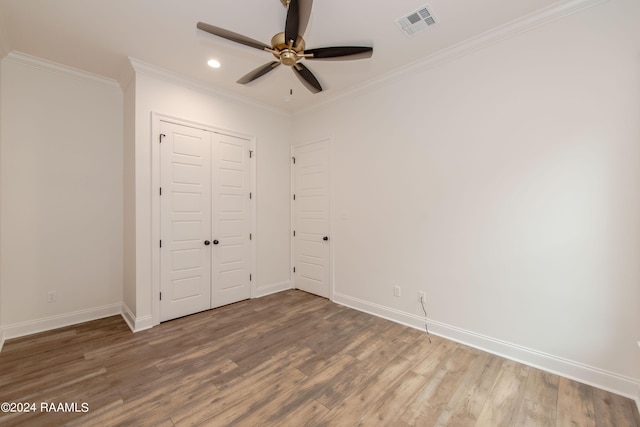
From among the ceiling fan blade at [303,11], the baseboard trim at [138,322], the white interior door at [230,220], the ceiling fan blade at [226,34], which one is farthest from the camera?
the white interior door at [230,220]

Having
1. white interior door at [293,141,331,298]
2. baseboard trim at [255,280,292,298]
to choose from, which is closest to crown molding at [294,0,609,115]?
white interior door at [293,141,331,298]

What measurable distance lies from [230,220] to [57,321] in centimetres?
224

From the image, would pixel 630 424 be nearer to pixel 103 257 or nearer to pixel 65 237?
pixel 103 257

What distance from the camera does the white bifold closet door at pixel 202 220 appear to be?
323 centimetres

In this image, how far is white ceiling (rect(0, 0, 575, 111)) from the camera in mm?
2189

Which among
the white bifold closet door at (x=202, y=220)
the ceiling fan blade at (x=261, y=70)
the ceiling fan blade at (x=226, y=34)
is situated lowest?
the white bifold closet door at (x=202, y=220)

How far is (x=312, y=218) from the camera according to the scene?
424 cm

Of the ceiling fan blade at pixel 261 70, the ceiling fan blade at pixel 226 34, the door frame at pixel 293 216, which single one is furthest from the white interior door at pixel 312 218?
the ceiling fan blade at pixel 226 34

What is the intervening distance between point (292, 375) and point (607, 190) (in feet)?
9.51

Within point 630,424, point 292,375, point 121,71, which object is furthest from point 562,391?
point 121,71

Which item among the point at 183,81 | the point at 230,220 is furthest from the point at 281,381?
the point at 183,81

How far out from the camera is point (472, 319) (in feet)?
8.75

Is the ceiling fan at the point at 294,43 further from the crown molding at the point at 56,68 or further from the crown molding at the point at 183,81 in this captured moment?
the crown molding at the point at 56,68

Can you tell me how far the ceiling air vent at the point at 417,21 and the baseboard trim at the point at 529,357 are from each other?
2.99 metres
